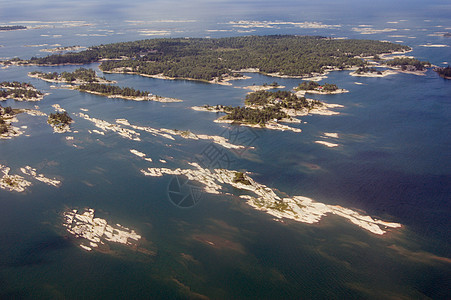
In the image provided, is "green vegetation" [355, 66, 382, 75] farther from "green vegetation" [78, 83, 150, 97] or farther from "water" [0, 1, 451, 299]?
"green vegetation" [78, 83, 150, 97]

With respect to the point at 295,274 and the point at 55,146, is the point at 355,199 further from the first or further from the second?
the point at 55,146

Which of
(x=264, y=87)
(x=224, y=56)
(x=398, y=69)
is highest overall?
(x=224, y=56)

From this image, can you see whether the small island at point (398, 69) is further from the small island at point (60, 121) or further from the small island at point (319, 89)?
the small island at point (60, 121)

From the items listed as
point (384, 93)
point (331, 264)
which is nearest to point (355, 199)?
point (331, 264)

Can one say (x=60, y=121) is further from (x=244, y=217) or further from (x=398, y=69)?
(x=398, y=69)

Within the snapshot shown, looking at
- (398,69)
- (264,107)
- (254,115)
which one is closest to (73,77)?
(264,107)

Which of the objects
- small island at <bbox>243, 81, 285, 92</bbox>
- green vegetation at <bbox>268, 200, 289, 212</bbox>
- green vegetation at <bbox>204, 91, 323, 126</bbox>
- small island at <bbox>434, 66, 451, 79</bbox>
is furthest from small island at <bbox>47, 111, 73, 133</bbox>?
small island at <bbox>434, 66, 451, 79</bbox>

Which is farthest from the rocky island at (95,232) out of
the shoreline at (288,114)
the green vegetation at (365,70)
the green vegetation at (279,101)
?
the green vegetation at (365,70)
